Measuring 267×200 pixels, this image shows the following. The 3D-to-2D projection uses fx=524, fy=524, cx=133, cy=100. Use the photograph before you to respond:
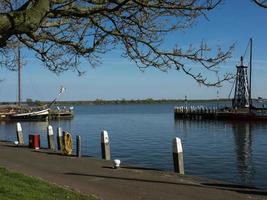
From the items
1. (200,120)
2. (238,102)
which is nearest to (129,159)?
(200,120)

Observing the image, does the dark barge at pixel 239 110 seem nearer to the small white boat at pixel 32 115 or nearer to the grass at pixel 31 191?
the small white boat at pixel 32 115

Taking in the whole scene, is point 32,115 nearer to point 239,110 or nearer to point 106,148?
point 239,110

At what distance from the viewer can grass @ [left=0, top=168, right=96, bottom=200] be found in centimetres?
1104

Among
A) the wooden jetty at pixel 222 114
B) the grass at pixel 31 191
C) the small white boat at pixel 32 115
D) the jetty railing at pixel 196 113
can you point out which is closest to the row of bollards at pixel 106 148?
the grass at pixel 31 191

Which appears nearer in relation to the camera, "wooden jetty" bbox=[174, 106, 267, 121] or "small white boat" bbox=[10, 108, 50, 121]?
"wooden jetty" bbox=[174, 106, 267, 121]

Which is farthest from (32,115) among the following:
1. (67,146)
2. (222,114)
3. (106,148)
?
(67,146)

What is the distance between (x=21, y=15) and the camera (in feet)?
28.7

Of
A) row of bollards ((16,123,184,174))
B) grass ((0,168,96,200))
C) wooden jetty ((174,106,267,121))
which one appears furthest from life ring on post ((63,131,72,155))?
wooden jetty ((174,106,267,121))

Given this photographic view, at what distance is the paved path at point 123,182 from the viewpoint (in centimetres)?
1252

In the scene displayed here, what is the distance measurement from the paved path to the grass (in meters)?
0.74

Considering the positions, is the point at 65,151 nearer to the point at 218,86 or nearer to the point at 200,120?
the point at 218,86

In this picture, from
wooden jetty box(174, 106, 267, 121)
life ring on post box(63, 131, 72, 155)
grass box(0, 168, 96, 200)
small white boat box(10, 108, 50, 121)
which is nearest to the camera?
grass box(0, 168, 96, 200)

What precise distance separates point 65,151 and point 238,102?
82114mm

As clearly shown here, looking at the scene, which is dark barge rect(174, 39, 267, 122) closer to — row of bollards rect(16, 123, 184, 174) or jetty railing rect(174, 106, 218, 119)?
jetty railing rect(174, 106, 218, 119)
